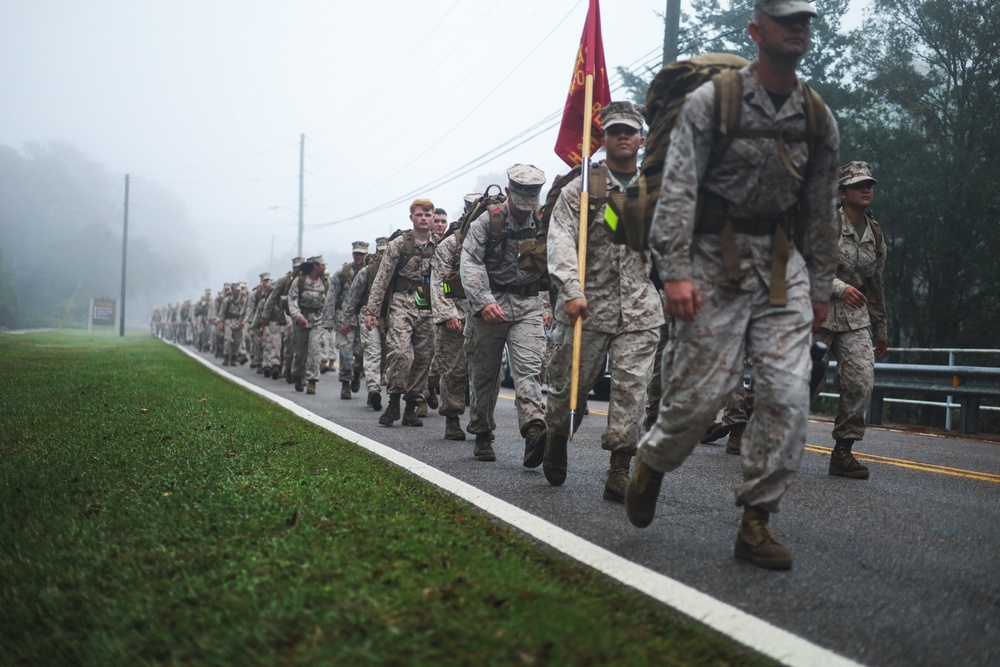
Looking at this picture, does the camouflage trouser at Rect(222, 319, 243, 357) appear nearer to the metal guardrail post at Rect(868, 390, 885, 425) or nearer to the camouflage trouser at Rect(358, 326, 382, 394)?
the camouflage trouser at Rect(358, 326, 382, 394)

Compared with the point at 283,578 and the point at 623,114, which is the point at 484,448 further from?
the point at 283,578

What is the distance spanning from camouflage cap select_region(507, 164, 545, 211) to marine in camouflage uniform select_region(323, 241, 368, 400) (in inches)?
266

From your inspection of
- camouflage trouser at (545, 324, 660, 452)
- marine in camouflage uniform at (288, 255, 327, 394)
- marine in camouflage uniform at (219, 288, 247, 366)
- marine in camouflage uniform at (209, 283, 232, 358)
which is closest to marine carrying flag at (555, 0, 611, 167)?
camouflage trouser at (545, 324, 660, 452)

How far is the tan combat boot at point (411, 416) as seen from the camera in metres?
9.66

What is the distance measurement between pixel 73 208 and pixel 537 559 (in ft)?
419

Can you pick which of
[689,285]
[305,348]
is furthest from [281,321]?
[689,285]

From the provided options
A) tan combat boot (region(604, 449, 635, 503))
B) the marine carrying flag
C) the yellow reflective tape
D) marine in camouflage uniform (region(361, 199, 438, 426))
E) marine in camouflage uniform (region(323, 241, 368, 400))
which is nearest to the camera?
the yellow reflective tape

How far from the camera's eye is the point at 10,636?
8.92 feet

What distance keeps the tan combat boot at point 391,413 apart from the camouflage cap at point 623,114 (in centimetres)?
490

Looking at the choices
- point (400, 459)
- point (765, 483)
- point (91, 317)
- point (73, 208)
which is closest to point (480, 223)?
point (400, 459)

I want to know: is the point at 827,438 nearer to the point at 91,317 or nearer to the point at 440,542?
the point at 440,542

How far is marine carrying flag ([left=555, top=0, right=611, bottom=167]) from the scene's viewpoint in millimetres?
8766

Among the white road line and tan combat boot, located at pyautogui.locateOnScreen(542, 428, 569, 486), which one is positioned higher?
tan combat boot, located at pyautogui.locateOnScreen(542, 428, 569, 486)

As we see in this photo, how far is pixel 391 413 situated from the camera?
9.71 metres
